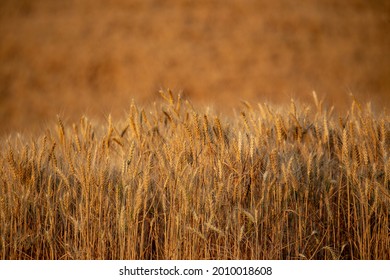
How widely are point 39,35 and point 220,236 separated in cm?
844

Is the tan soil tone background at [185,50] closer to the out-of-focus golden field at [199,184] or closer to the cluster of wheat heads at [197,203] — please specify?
the out-of-focus golden field at [199,184]

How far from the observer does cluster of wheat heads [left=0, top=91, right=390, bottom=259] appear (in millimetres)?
1507

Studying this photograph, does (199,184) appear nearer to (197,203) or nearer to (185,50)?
(197,203)

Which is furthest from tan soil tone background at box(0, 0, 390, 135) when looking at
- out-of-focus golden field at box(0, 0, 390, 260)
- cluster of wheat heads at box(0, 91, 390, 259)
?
cluster of wheat heads at box(0, 91, 390, 259)

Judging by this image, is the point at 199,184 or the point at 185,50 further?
the point at 185,50

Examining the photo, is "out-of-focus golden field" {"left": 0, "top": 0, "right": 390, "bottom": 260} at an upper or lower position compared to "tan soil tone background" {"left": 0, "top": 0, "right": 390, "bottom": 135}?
lower

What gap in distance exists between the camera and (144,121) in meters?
1.94

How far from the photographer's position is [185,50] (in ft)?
28.8

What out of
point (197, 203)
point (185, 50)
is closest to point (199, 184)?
point (197, 203)

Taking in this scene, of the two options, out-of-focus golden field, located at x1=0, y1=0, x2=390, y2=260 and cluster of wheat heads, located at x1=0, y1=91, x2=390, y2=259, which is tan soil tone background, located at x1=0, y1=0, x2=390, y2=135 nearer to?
out-of-focus golden field, located at x1=0, y1=0, x2=390, y2=260

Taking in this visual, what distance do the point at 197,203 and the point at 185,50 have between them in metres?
7.49

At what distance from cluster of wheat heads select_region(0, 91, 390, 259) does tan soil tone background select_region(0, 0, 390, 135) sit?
16.2ft
